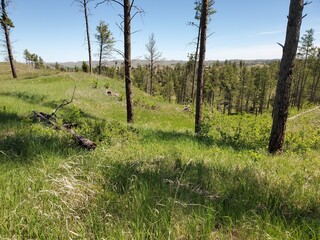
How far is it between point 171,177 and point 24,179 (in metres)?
2.21

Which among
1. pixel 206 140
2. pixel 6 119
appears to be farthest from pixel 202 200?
pixel 6 119

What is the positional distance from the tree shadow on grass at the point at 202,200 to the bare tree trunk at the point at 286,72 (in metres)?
3.01

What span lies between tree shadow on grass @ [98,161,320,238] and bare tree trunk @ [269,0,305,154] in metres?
3.01

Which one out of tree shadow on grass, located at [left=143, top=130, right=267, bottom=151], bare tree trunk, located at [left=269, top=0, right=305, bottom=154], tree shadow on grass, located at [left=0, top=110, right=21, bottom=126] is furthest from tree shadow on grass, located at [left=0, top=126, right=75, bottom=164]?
bare tree trunk, located at [left=269, top=0, right=305, bottom=154]

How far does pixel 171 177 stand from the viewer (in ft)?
13.1

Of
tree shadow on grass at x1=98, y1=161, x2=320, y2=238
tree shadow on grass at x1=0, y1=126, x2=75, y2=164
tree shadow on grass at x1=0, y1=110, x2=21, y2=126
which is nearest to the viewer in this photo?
tree shadow on grass at x1=98, y1=161, x2=320, y2=238


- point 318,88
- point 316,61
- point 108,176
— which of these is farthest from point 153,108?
point 318,88

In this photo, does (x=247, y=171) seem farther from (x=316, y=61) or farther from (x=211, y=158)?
(x=316, y=61)

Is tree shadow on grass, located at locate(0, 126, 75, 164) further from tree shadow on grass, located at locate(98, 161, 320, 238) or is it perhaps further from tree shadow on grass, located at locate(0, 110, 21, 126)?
tree shadow on grass, located at locate(98, 161, 320, 238)

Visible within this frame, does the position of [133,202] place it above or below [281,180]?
above

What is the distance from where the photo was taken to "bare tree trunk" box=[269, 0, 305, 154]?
608 centimetres

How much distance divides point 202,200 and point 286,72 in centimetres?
488

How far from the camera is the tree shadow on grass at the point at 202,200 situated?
2.58 meters

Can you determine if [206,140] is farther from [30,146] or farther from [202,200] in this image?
[30,146]
